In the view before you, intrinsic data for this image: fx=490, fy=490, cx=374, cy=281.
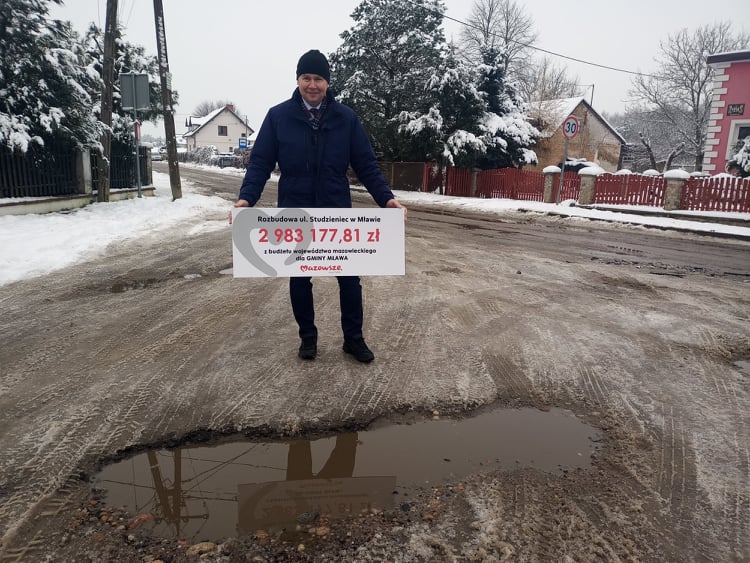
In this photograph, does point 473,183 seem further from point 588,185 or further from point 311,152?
point 311,152

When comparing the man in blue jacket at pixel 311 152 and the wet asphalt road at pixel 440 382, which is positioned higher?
the man in blue jacket at pixel 311 152

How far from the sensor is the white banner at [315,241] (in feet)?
10.6

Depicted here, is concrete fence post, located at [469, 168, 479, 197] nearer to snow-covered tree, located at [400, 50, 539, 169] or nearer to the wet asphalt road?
snow-covered tree, located at [400, 50, 539, 169]

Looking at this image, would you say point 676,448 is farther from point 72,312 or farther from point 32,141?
point 32,141

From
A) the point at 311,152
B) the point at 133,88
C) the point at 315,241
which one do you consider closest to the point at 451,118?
the point at 133,88

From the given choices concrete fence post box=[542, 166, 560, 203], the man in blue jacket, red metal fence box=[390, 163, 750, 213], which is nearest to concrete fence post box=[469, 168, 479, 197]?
red metal fence box=[390, 163, 750, 213]

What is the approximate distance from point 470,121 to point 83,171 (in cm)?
1449

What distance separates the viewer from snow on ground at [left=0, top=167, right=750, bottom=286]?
6.53 meters

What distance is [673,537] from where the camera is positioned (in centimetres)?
191

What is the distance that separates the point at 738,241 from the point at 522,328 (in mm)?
9711

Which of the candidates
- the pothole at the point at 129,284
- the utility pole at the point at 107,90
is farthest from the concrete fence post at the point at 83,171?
the pothole at the point at 129,284

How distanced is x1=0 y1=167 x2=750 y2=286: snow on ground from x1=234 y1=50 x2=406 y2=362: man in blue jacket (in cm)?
401

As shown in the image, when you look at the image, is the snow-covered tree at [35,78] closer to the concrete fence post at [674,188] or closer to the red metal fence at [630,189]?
the red metal fence at [630,189]

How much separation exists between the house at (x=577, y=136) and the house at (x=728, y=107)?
390 inches
